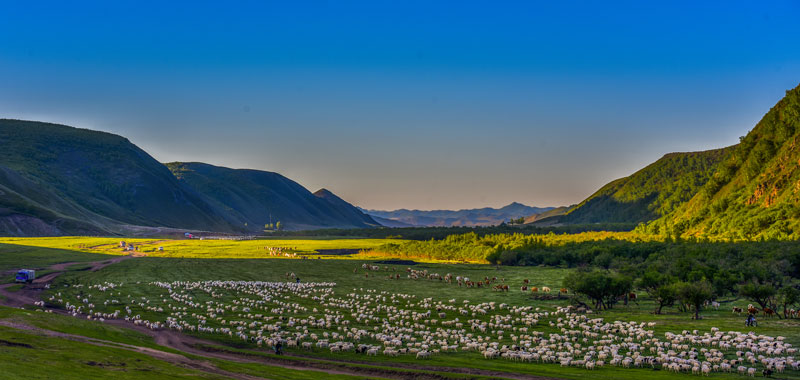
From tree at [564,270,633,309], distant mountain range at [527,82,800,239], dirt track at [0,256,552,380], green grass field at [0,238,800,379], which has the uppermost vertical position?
distant mountain range at [527,82,800,239]

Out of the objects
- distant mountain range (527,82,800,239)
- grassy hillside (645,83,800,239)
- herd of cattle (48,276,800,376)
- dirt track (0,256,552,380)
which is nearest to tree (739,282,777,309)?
herd of cattle (48,276,800,376)

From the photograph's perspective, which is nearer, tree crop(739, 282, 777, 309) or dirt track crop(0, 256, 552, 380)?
dirt track crop(0, 256, 552, 380)

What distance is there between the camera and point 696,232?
116 meters

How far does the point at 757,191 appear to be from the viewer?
11156cm

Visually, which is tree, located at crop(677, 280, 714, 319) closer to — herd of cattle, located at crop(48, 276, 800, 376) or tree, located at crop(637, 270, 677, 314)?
tree, located at crop(637, 270, 677, 314)

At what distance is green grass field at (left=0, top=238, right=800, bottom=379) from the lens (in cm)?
3656

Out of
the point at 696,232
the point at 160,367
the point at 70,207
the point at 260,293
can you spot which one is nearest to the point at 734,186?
the point at 696,232

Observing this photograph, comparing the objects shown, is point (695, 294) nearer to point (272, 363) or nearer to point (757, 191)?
point (272, 363)

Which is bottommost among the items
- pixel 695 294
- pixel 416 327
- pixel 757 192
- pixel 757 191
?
pixel 416 327

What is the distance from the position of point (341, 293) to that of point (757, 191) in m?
86.9

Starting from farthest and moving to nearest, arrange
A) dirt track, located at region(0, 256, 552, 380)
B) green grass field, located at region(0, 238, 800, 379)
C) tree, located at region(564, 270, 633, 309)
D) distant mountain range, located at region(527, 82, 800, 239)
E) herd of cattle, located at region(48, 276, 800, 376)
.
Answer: distant mountain range, located at region(527, 82, 800, 239) < tree, located at region(564, 270, 633, 309) < green grass field, located at region(0, 238, 800, 379) < herd of cattle, located at region(48, 276, 800, 376) < dirt track, located at region(0, 256, 552, 380)

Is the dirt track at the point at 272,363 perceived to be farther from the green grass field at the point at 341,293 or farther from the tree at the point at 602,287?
the tree at the point at 602,287

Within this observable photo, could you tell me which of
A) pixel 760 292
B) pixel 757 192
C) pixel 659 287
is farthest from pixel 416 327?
pixel 757 192

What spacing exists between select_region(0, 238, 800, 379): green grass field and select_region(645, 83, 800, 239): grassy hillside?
34337 millimetres
